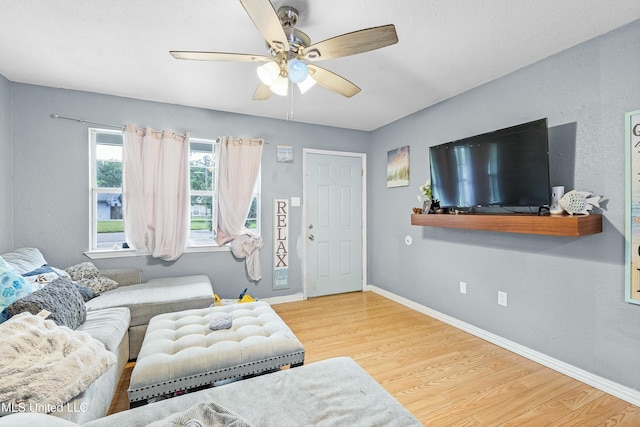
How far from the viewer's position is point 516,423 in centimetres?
164

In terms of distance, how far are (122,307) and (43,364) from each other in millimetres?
1199

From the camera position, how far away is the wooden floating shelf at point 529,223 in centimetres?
188

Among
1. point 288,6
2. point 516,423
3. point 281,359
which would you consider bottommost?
point 516,423

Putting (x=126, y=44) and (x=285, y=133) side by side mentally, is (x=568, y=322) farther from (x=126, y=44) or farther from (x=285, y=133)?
(x=126, y=44)

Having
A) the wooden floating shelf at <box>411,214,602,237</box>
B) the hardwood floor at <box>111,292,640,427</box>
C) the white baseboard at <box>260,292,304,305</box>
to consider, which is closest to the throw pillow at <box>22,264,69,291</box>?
the hardwood floor at <box>111,292,640,427</box>

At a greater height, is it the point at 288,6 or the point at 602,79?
the point at 288,6

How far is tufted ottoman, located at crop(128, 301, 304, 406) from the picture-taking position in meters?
1.42

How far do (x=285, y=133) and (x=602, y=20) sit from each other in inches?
119

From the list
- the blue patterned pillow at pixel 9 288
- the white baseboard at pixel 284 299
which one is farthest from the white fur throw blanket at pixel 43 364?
the white baseboard at pixel 284 299

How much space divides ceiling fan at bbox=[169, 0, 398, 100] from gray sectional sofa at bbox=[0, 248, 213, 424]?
5.92 ft

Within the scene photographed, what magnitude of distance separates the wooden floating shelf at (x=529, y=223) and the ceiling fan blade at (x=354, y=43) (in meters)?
1.65

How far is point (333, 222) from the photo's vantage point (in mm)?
4121

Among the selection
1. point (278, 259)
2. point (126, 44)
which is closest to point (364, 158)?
point (278, 259)

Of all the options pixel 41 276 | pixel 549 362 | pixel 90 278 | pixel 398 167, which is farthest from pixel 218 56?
pixel 549 362
